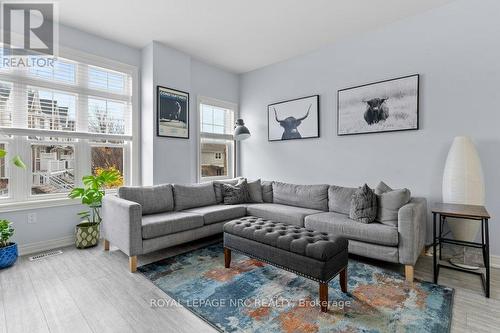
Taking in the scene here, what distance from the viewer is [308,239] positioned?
206 cm

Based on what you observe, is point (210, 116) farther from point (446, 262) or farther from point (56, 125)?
point (446, 262)

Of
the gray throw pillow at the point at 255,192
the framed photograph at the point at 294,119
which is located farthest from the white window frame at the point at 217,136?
the gray throw pillow at the point at 255,192

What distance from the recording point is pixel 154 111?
3.73 meters

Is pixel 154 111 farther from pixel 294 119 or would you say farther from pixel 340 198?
pixel 340 198

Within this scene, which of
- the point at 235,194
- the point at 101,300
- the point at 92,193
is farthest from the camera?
the point at 235,194

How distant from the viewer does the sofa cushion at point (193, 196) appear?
347cm

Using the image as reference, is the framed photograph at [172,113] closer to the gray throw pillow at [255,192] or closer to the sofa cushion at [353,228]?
the gray throw pillow at [255,192]

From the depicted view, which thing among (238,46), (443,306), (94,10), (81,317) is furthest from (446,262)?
(94,10)

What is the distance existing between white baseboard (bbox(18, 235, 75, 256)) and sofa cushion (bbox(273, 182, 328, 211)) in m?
2.91

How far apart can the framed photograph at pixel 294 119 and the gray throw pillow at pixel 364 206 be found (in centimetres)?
140

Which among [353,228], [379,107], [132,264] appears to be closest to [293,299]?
[353,228]

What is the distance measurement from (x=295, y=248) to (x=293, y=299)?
0.41 m

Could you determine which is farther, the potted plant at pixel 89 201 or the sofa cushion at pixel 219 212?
the sofa cushion at pixel 219 212

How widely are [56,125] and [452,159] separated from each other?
15.2 ft
